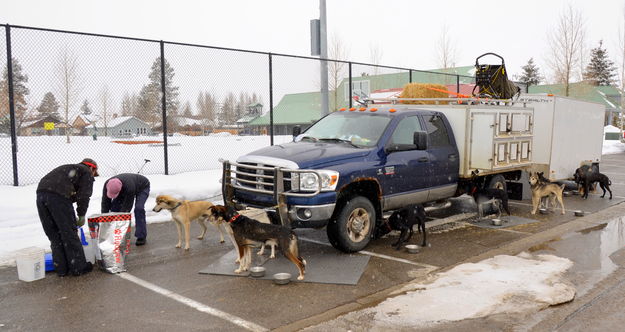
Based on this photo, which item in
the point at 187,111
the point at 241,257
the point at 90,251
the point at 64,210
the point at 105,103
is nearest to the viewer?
the point at 64,210

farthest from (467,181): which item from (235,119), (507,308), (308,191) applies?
(235,119)

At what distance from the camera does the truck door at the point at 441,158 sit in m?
8.52

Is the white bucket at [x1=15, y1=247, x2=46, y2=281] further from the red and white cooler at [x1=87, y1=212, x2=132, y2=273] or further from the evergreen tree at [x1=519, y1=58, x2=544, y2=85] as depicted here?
the evergreen tree at [x1=519, y1=58, x2=544, y2=85]

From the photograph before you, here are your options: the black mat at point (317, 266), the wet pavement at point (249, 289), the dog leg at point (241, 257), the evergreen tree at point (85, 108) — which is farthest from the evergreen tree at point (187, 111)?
the dog leg at point (241, 257)

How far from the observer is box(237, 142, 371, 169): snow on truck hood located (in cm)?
682

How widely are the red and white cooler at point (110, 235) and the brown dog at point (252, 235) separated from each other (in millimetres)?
1159

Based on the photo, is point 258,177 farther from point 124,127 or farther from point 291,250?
point 124,127

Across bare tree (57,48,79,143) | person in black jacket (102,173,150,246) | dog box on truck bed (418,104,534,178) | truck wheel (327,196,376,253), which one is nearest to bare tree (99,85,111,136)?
bare tree (57,48,79,143)

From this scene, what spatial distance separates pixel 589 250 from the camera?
7.39 metres


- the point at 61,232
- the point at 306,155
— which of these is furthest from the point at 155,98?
the point at 61,232

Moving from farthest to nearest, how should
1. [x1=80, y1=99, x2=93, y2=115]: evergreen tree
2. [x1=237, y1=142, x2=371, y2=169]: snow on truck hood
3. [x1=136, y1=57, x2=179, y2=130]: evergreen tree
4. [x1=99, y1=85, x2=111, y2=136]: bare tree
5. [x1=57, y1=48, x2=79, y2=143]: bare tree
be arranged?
[x1=136, y1=57, x2=179, y2=130]: evergreen tree → [x1=99, y1=85, x2=111, y2=136]: bare tree → [x1=80, y1=99, x2=93, y2=115]: evergreen tree → [x1=57, y1=48, x2=79, y2=143]: bare tree → [x1=237, y1=142, x2=371, y2=169]: snow on truck hood

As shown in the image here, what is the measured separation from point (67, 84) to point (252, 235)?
11.5m

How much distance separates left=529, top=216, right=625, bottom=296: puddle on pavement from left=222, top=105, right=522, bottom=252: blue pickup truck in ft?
6.57

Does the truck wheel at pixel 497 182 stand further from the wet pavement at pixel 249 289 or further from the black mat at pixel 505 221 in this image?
the wet pavement at pixel 249 289
